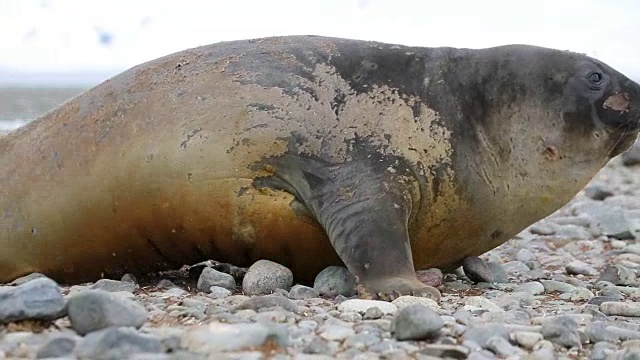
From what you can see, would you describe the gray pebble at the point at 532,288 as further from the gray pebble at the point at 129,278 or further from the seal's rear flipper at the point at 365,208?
the gray pebble at the point at 129,278

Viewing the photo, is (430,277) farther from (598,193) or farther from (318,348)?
(598,193)

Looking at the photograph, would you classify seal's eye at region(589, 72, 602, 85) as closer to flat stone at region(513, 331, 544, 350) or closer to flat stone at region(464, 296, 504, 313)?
flat stone at region(464, 296, 504, 313)

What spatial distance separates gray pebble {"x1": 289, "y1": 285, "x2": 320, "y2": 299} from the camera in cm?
343

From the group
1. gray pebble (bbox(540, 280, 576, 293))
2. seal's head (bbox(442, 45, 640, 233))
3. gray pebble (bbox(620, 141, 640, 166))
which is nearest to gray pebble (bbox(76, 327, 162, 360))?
seal's head (bbox(442, 45, 640, 233))

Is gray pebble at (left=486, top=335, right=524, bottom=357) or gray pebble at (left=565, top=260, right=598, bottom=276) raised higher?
gray pebble at (left=486, top=335, right=524, bottom=357)

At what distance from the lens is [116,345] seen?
2.18 m

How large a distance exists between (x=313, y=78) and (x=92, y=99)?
35.8 inches

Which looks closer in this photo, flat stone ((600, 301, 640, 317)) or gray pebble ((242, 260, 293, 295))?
flat stone ((600, 301, 640, 317))

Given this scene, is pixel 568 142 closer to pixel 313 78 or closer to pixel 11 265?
pixel 313 78

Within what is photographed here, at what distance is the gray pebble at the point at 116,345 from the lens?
2150 millimetres

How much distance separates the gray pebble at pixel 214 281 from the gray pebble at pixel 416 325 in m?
1.30

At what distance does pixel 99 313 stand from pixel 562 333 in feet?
3.98

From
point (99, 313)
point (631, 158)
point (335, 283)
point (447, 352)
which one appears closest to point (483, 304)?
point (335, 283)

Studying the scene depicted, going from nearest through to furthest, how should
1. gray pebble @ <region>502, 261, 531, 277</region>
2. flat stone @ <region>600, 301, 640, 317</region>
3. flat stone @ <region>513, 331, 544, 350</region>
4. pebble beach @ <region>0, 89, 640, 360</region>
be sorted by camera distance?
pebble beach @ <region>0, 89, 640, 360</region> → flat stone @ <region>513, 331, 544, 350</region> → flat stone @ <region>600, 301, 640, 317</region> → gray pebble @ <region>502, 261, 531, 277</region>
